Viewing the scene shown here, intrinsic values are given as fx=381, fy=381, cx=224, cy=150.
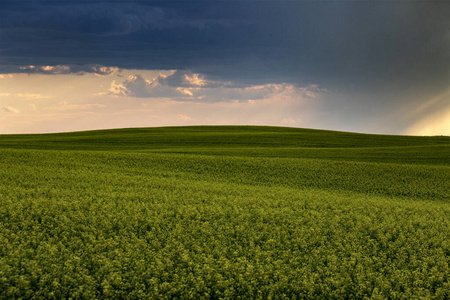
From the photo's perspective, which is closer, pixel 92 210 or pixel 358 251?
pixel 358 251

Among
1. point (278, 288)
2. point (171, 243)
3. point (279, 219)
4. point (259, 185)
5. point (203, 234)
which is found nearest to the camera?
point (278, 288)

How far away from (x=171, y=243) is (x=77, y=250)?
2.28 metres

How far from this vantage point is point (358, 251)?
9898 mm

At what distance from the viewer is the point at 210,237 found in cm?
1028

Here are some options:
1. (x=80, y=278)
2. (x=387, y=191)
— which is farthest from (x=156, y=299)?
(x=387, y=191)

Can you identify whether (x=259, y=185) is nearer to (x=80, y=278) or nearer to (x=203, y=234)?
(x=203, y=234)

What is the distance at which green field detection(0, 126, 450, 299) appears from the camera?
7.80 metres

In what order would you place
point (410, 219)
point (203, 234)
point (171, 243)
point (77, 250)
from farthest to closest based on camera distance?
point (410, 219), point (203, 234), point (171, 243), point (77, 250)

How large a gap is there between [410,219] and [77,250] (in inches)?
424

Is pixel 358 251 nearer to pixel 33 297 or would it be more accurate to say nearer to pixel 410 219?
pixel 410 219

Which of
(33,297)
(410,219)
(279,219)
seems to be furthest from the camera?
(410,219)

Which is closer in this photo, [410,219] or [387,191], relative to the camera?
[410,219]

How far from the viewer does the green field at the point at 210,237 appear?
307 inches

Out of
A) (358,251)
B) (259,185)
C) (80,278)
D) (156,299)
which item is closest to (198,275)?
(156,299)
